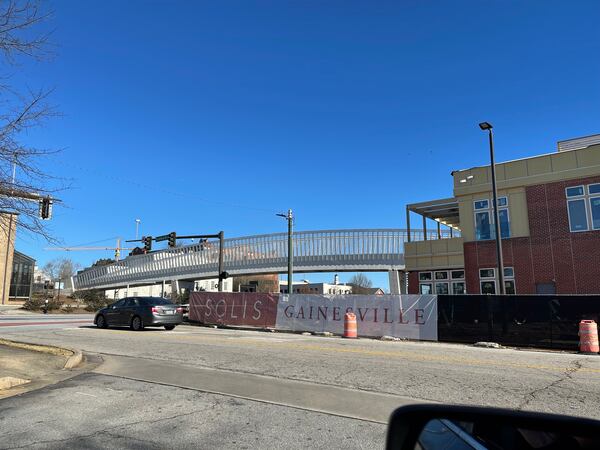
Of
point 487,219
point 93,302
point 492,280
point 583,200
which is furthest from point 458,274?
point 93,302

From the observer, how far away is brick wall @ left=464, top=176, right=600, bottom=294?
26.2m

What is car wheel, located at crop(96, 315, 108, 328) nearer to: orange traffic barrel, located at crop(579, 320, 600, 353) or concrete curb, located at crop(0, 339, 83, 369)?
concrete curb, located at crop(0, 339, 83, 369)

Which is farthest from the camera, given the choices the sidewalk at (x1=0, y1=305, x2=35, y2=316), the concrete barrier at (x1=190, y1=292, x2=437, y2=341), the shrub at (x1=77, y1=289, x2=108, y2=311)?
the shrub at (x1=77, y1=289, x2=108, y2=311)

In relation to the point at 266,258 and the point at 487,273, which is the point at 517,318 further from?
the point at 266,258

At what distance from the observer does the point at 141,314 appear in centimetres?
2161

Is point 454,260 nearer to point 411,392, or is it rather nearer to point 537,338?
point 537,338

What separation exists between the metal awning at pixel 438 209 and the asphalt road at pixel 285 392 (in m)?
20.1

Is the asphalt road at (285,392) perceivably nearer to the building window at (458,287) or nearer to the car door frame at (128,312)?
the car door frame at (128,312)

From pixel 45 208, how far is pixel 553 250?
26.0m

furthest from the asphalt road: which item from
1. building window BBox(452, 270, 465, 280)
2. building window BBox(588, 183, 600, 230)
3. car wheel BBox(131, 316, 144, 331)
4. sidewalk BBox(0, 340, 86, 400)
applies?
building window BBox(452, 270, 465, 280)

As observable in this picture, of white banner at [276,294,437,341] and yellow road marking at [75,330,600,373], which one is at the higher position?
white banner at [276,294,437,341]

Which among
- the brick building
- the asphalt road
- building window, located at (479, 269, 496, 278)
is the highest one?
the brick building

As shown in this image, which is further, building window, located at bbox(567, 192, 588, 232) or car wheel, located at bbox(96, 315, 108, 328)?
building window, located at bbox(567, 192, 588, 232)

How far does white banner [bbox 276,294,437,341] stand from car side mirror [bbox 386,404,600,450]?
17750 mm
